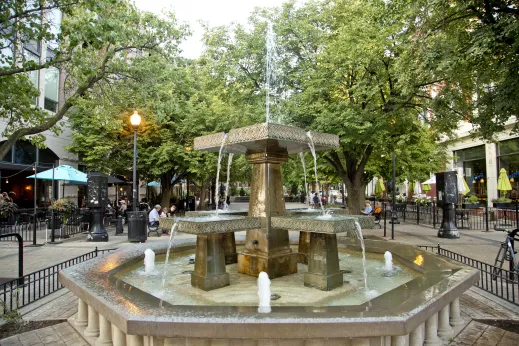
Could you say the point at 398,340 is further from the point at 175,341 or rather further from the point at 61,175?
the point at 61,175

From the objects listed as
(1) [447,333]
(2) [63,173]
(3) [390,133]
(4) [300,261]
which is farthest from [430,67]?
(2) [63,173]

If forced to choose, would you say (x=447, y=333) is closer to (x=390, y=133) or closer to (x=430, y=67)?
(x=430, y=67)

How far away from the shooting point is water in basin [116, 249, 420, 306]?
5.59 m

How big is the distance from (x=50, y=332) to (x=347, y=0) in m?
18.7

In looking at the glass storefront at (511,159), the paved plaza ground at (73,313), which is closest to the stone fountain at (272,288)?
the paved plaza ground at (73,313)

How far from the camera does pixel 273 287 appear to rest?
250 inches

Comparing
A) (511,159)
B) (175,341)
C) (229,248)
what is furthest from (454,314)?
(511,159)

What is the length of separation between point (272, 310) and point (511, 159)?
28.3 metres

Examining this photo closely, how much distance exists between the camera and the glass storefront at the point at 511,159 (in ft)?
82.2

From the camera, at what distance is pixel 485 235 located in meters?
17.2

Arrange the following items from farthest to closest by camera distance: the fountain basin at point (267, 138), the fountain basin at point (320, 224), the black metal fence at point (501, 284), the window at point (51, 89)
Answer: the window at point (51, 89) < the black metal fence at point (501, 284) < the fountain basin at point (267, 138) < the fountain basin at point (320, 224)

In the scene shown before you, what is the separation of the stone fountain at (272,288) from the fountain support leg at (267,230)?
0.02 meters

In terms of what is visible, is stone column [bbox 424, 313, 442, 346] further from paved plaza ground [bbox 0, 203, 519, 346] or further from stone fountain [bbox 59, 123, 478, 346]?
paved plaza ground [bbox 0, 203, 519, 346]

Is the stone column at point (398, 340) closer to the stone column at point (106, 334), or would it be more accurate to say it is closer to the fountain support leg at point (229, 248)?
the stone column at point (106, 334)
